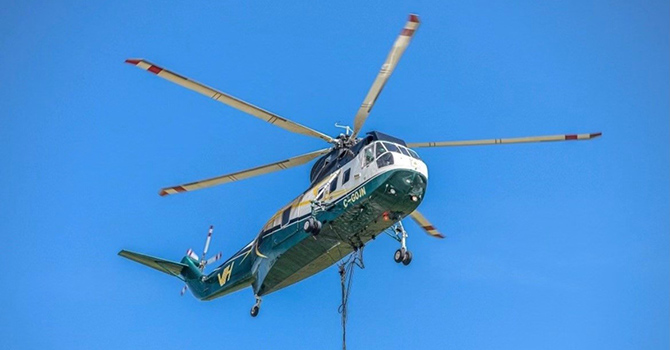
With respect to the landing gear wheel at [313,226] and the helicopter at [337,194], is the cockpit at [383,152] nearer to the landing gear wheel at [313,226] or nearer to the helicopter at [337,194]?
the helicopter at [337,194]

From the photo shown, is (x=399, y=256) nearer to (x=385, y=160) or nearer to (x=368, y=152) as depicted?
(x=385, y=160)

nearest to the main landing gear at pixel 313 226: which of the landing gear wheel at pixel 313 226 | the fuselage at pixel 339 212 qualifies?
the landing gear wheel at pixel 313 226

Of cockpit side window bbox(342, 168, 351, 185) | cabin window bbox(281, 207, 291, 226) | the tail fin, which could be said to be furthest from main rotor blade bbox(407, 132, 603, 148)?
the tail fin

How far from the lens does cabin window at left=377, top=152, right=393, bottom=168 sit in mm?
25672

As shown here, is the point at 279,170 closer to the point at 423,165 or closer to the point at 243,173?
the point at 243,173

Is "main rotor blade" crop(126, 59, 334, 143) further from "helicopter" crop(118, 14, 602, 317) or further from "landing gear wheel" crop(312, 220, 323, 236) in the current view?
"landing gear wheel" crop(312, 220, 323, 236)

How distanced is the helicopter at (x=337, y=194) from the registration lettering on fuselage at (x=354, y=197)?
35mm

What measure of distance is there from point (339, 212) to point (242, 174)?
14.9 ft

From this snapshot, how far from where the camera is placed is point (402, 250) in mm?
27109

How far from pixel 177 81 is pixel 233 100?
2141 mm

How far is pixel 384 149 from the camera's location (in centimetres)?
2622

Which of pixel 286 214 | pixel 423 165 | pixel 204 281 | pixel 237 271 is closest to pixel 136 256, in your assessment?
pixel 204 281

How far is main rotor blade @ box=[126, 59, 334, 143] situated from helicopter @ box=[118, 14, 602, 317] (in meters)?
0.03

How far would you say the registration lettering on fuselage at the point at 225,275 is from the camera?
3364 cm
